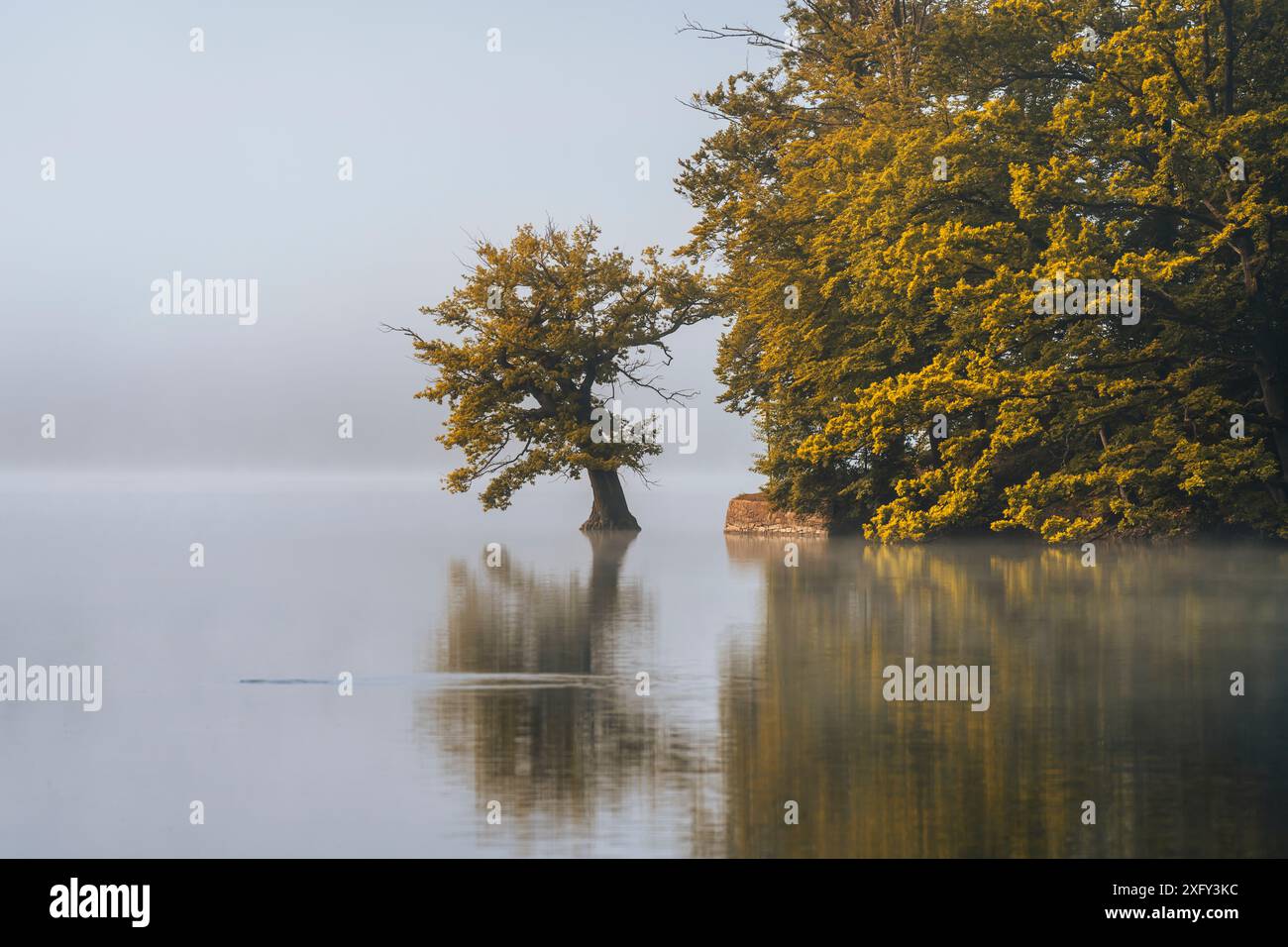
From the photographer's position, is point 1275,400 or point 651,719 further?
point 1275,400

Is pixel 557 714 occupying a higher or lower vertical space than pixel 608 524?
lower

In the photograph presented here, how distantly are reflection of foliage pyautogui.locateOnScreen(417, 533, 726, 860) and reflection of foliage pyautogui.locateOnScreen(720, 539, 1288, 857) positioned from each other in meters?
0.75

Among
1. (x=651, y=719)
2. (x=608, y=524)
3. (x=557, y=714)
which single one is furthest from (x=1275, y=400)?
(x=608, y=524)

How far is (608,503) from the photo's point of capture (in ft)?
184

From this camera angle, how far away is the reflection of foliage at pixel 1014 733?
9578 millimetres

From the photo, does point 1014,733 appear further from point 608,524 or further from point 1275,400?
point 608,524

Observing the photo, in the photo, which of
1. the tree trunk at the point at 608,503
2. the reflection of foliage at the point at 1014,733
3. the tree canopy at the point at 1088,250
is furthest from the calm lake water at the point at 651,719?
the tree trunk at the point at 608,503

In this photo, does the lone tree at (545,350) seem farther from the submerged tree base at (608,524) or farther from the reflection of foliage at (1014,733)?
the reflection of foliage at (1014,733)

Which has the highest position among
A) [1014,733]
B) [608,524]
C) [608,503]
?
[608,503]

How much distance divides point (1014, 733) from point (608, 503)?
142 ft

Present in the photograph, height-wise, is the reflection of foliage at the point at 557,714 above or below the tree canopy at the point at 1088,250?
below

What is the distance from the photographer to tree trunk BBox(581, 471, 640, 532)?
55.8 meters

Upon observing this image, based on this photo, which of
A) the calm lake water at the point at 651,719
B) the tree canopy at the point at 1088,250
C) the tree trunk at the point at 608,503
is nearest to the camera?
the calm lake water at the point at 651,719

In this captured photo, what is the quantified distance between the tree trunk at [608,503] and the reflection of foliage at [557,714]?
3024 centimetres
